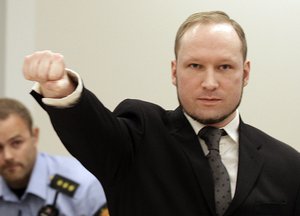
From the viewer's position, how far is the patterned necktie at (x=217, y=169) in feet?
3.65

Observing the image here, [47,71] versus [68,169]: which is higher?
[47,71]

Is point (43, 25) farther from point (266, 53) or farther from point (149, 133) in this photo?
point (149, 133)

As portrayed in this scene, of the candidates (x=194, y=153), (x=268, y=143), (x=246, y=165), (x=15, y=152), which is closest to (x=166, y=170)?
(x=194, y=153)

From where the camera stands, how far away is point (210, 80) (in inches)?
43.8

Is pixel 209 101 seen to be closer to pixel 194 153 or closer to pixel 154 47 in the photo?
pixel 194 153

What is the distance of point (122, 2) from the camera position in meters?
2.35

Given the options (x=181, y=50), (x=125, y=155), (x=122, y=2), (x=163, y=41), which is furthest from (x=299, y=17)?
(x=125, y=155)

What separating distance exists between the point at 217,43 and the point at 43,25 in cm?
142

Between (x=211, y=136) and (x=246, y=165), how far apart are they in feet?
0.33

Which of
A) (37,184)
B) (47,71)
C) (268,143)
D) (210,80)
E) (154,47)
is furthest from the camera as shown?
(154,47)

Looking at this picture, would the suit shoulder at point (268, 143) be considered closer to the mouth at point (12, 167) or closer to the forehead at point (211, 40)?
the forehead at point (211, 40)

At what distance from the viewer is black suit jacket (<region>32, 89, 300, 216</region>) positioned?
1.04m

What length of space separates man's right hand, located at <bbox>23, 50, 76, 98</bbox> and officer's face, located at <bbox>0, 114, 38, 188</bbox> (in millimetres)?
1234

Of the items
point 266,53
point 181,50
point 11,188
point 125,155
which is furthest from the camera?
point 266,53
